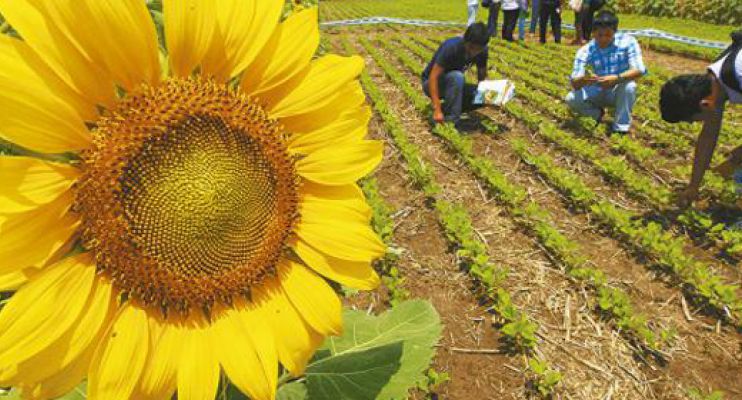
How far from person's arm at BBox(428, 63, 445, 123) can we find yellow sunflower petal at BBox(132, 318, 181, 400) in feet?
19.0

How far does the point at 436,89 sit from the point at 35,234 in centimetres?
595

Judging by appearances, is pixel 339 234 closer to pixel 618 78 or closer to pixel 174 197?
pixel 174 197

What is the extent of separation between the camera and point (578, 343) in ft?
11.2

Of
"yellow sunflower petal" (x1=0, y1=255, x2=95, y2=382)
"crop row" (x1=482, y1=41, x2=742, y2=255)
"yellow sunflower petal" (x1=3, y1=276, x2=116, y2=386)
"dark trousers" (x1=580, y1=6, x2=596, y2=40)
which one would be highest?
"yellow sunflower petal" (x1=0, y1=255, x2=95, y2=382)

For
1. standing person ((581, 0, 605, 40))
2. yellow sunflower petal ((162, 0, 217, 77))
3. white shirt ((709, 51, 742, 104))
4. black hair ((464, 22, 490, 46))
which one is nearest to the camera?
yellow sunflower petal ((162, 0, 217, 77))

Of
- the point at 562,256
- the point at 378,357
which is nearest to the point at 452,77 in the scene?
the point at 562,256

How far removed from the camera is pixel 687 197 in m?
4.63

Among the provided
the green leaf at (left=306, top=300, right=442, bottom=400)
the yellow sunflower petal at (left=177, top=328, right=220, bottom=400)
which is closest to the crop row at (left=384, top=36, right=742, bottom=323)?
the green leaf at (left=306, top=300, right=442, bottom=400)

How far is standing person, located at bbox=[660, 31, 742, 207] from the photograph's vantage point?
13.3ft

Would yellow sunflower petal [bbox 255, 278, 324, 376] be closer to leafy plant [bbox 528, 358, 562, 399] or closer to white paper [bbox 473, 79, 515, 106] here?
leafy plant [bbox 528, 358, 562, 399]

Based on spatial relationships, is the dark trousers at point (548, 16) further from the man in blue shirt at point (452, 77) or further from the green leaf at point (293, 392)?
the green leaf at point (293, 392)

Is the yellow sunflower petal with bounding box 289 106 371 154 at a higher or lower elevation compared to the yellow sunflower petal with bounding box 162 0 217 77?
lower

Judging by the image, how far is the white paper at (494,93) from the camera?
657 centimetres

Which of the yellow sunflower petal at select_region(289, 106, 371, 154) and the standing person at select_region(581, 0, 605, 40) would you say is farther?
the standing person at select_region(581, 0, 605, 40)
